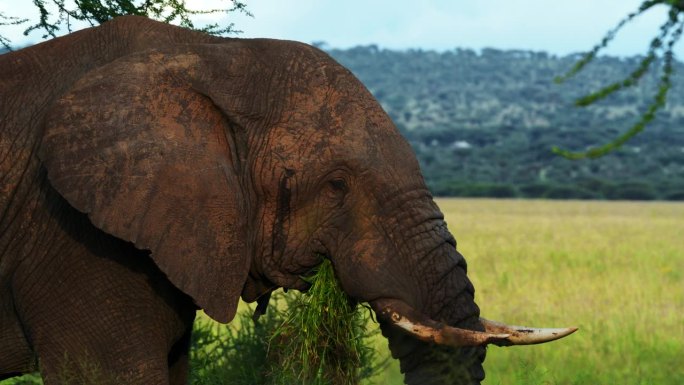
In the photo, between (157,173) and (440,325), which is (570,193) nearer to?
(440,325)

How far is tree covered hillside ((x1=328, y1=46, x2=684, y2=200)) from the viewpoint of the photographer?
7044 centimetres

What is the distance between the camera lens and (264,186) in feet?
16.5

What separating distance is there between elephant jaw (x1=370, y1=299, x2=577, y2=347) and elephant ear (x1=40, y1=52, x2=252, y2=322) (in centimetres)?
62

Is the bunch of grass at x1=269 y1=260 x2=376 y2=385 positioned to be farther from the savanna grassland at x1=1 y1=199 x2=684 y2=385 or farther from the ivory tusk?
the savanna grassland at x1=1 y1=199 x2=684 y2=385

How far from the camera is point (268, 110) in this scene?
509 centimetres

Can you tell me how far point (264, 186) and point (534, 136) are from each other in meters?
119

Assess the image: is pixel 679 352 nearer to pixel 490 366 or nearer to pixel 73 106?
pixel 490 366

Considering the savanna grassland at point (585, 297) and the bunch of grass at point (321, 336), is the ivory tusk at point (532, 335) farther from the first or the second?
the savanna grassland at point (585, 297)

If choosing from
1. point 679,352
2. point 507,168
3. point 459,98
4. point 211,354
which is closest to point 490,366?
point 679,352

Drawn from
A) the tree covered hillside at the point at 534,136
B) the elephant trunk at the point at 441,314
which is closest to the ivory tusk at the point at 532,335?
the elephant trunk at the point at 441,314

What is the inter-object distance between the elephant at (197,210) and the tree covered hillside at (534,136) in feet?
44.6

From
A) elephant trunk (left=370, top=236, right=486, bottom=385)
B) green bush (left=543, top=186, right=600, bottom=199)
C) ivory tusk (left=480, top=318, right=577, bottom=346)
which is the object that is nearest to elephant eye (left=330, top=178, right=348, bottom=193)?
elephant trunk (left=370, top=236, right=486, bottom=385)

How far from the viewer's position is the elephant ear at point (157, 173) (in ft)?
15.6

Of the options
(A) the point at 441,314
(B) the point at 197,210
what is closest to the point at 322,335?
(A) the point at 441,314
